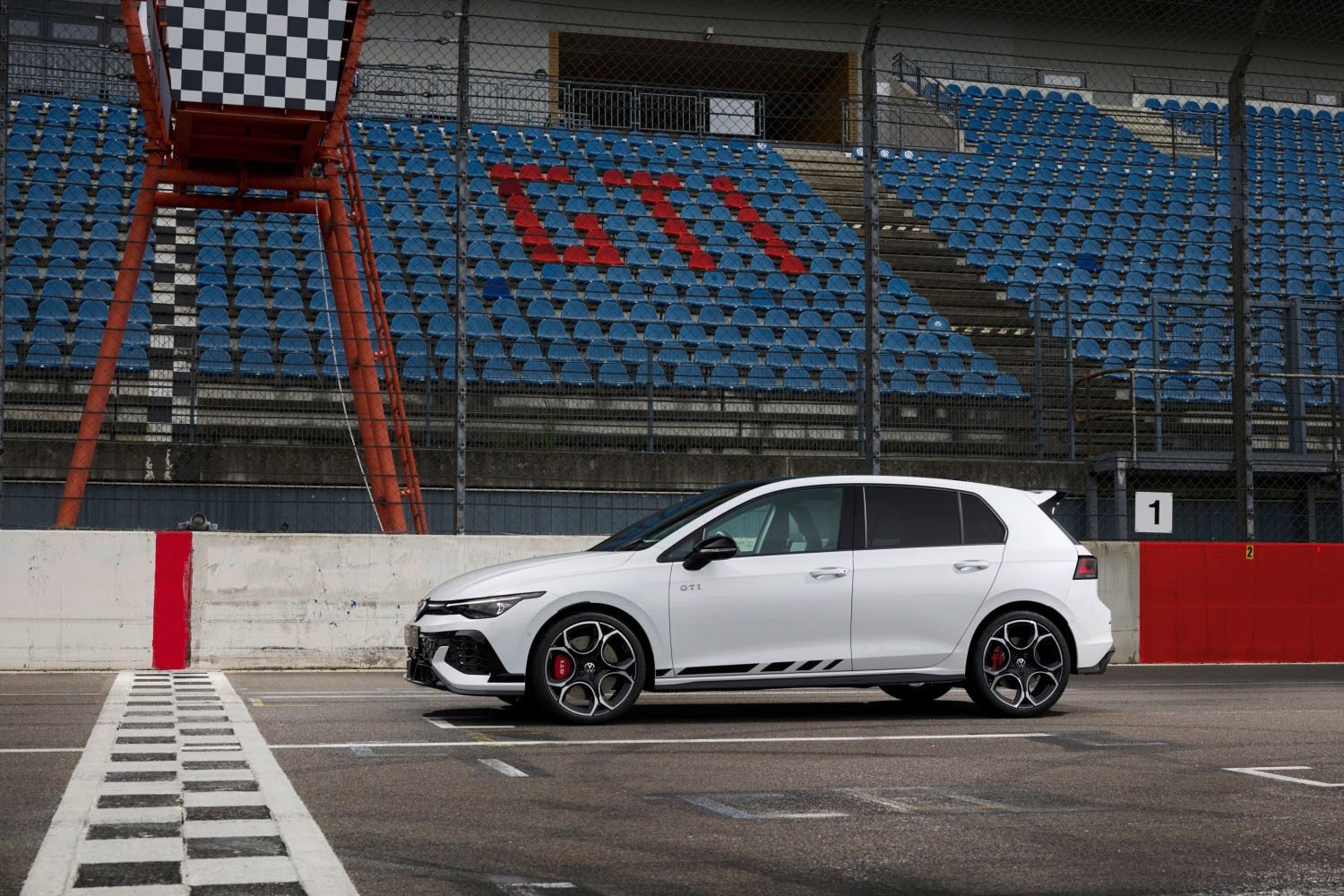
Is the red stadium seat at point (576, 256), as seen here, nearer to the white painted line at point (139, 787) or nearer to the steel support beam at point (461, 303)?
the steel support beam at point (461, 303)

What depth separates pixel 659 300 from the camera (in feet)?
60.6

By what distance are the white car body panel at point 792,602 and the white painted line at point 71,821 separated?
1.84 metres

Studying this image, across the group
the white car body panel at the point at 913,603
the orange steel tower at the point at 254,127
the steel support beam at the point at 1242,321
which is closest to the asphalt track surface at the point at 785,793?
the white car body panel at the point at 913,603

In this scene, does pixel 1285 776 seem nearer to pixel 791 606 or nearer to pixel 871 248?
pixel 791 606

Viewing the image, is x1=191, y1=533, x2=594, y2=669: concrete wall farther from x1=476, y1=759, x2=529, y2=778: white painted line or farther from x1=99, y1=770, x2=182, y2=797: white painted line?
x1=99, y1=770, x2=182, y2=797: white painted line

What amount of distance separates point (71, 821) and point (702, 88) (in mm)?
21873

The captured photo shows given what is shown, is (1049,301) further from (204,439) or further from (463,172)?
(204,439)

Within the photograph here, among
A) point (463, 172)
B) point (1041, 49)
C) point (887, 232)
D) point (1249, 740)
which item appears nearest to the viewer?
point (1249, 740)

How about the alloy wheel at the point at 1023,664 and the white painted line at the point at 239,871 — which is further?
the alloy wheel at the point at 1023,664

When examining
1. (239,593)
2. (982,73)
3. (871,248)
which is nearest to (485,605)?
(239,593)

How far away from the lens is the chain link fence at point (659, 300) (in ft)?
46.8

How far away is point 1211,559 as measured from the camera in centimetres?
1377

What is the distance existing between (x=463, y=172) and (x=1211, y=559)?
7.28 metres

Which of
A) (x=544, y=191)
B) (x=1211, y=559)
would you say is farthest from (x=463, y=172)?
(x=544, y=191)
